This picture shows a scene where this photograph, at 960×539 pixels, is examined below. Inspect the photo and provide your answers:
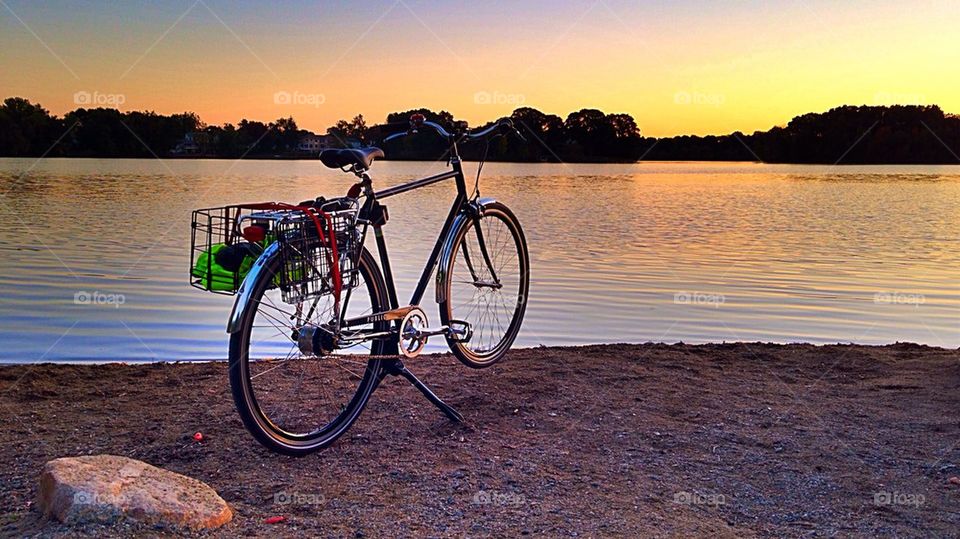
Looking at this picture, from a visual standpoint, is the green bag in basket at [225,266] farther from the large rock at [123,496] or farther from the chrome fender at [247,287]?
the large rock at [123,496]

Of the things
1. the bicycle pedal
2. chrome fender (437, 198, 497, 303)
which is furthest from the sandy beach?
chrome fender (437, 198, 497, 303)

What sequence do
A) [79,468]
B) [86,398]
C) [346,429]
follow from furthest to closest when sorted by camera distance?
[86,398] → [346,429] → [79,468]

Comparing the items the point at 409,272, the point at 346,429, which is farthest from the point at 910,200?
the point at 346,429

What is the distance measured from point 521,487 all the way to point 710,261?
11414 mm

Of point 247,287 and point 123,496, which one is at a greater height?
point 247,287

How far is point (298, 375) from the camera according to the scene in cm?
548

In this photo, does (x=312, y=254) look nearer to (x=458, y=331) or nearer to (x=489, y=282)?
(x=458, y=331)

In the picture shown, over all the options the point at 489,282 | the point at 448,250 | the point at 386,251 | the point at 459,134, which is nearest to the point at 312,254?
the point at 386,251

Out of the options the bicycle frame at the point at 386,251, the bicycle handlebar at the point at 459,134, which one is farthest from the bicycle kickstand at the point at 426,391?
the bicycle handlebar at the point at 459,134

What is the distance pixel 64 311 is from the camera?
29.5 ft

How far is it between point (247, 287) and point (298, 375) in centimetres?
193

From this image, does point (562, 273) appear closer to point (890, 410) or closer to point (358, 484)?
point (890, 410)

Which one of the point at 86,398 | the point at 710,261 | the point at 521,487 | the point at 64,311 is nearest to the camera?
the point at 521,487

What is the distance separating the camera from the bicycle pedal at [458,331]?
501 centimetres
